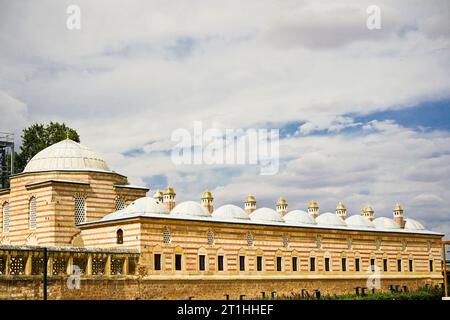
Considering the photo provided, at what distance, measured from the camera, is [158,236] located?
119 feet

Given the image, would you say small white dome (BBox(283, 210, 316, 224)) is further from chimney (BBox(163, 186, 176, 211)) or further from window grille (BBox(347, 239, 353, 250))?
chimney (BBox(163, 186, 176, 211))

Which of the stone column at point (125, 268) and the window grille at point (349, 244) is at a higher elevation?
the window grille at point (349, 244)

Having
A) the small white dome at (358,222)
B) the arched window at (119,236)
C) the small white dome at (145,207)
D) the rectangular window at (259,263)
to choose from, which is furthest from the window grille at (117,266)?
the small white dome at (358,222)

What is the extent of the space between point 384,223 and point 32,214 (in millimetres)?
26472

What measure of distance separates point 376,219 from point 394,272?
4.81m

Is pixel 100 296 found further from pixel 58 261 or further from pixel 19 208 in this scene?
pixel 19 208

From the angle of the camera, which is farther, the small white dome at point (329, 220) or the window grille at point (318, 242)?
the small white dome at point (329, 220)

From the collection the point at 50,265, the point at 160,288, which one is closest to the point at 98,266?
the point at 50,265

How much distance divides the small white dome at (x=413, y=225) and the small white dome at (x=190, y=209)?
21063 mm

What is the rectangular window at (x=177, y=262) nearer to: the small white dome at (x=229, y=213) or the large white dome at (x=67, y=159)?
the small white dome at (x=229, y=213)

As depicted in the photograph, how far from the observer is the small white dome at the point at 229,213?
4198 centimetres

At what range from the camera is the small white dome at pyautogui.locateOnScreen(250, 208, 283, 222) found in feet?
145

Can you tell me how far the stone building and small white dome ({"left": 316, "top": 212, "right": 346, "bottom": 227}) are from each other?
0.10m

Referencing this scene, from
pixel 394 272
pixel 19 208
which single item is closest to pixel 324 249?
pixel 394 272
